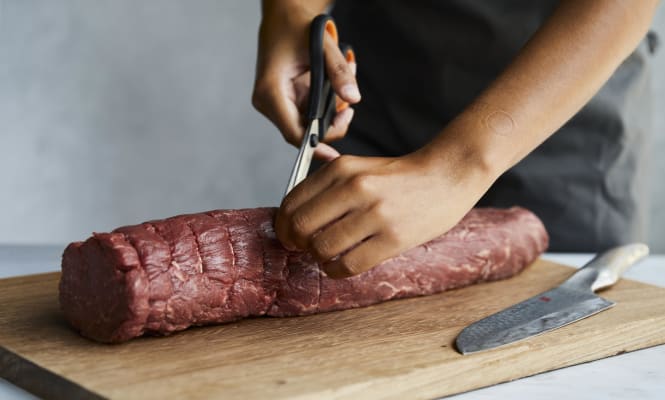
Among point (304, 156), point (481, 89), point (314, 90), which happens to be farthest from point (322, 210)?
point (481, 89)

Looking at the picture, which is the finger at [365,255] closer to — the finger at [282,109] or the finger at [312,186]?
the finger at [312,186]

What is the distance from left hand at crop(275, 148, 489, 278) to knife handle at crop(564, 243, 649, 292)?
55cm

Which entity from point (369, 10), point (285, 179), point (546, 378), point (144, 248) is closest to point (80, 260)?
point (144, 248)

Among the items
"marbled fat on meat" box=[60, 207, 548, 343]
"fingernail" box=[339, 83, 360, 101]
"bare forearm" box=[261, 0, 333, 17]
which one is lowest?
"marbled fat on meat" box=[60, 207, 548, 343]

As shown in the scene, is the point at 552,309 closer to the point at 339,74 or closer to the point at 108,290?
the point at 339,74

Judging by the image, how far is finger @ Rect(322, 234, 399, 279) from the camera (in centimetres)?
194

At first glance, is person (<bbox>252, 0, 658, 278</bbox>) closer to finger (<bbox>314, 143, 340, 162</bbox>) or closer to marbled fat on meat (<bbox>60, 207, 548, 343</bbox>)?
finger (<bbox>314, 143, 340, 162</bbox>)

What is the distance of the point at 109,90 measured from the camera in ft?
17.2

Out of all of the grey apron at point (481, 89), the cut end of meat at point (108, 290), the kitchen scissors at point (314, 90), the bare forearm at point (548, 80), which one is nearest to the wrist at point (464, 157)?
the bare forearm at point (548, 80)

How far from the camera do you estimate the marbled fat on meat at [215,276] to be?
6.14 feet

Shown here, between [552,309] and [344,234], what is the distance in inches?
21.7

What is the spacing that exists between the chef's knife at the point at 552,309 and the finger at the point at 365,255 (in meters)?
0.24

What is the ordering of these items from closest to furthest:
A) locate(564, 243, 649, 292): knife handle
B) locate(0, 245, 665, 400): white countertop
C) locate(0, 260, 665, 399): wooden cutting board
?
1. locate(0, 260, 665, 399): wooden cutting board
2. locate(0, 245, 665, 400): white countertop
3. locate(564, 243, 649, 292): knife handle

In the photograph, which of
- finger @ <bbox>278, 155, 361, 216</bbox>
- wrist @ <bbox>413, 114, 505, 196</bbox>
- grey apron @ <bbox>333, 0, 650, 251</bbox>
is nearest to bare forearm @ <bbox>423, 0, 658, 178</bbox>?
wrist @ <bbox>413, 114, 505, 196</bbox>
